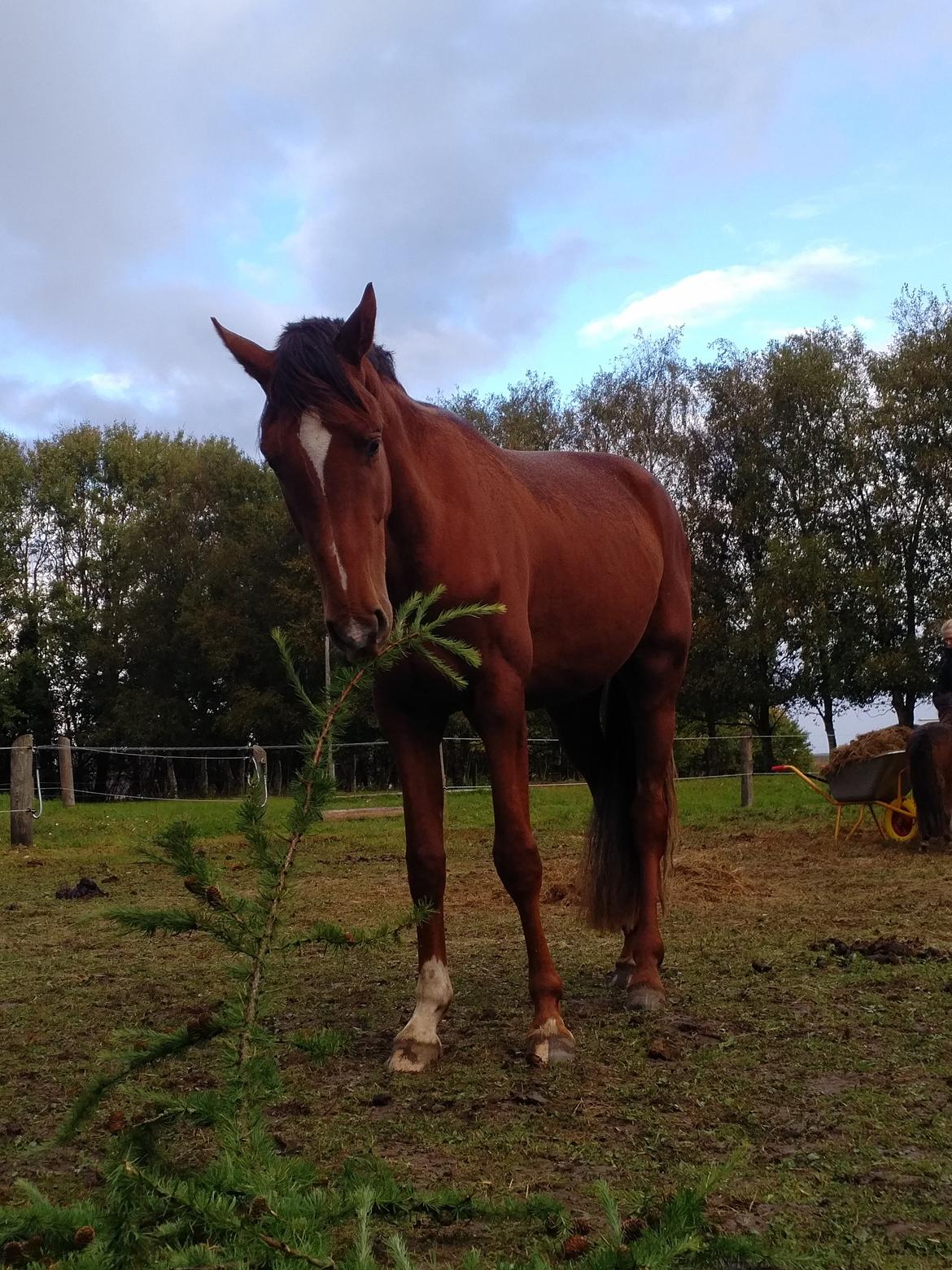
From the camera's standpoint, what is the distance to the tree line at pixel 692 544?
81.0 ft

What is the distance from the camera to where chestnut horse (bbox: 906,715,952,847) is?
8.96 meters

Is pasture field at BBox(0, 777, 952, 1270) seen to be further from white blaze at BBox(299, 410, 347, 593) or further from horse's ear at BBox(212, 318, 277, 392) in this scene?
horse's ear at BBox(212, 318, 277, 392)

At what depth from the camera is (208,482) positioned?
33.9 meters

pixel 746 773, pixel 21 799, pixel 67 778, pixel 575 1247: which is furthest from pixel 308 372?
pixel 67 778

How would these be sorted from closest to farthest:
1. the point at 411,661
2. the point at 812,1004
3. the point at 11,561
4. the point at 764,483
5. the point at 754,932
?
the point at 411,661 < the point at 812,1004 < the point at 754,932 < the point at 764,483 < the point at 11,561

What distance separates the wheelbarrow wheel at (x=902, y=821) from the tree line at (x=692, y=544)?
13533mm

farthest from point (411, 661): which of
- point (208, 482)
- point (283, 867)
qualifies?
point (208, 482)

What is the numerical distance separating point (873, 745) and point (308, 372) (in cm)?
834

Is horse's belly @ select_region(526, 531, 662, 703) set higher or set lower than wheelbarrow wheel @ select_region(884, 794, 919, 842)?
higher

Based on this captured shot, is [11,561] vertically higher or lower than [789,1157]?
higher

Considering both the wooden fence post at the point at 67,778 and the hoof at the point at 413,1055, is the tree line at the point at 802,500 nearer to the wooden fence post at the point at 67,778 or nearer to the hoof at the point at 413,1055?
the wooden fence post at the point at 67,778

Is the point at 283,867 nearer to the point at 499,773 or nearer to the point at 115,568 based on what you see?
the point at 499,773

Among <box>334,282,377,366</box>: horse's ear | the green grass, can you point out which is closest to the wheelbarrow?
the green grass

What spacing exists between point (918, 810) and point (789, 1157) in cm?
746
